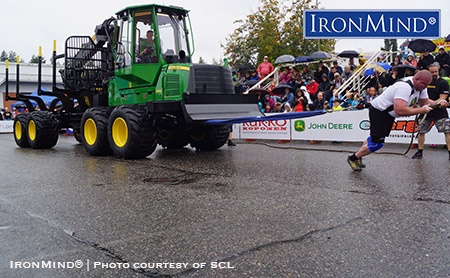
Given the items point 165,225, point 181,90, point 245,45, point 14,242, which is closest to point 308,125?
point 181,90

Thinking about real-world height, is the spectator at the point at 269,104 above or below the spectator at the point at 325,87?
Result: below

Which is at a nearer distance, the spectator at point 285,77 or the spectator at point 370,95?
the spectator at point 370,95

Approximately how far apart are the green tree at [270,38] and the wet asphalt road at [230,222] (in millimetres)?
21410

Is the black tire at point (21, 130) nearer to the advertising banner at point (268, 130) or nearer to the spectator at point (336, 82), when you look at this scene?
the advertising banner at point (268, 130)

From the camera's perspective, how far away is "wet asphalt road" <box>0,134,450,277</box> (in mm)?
3324

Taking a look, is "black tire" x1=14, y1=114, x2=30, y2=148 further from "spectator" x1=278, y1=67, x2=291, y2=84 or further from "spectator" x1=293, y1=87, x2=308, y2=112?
"spectator" x1=278, y1=67, x2=291, y2=84

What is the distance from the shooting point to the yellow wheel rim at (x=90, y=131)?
10656 mm

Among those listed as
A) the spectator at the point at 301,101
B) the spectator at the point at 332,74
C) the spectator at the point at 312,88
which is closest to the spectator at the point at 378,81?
the spectator at the point at 332,74

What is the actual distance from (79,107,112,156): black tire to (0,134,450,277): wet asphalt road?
2200 millimetres

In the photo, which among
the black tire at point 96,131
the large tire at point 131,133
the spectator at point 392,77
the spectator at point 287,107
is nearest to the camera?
the large tire at point 131,133

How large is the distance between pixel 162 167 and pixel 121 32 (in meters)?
3.78

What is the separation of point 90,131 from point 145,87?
192cm

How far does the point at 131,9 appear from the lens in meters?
10.1

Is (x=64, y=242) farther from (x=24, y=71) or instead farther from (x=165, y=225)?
(x=24, y=71)
